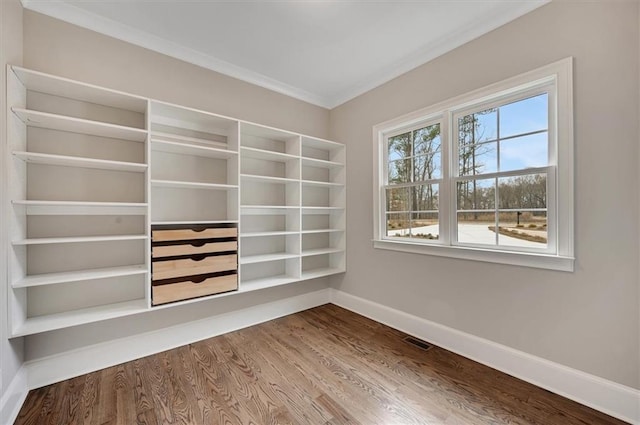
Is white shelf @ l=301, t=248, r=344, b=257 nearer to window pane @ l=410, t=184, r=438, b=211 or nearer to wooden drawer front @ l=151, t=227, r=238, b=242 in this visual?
wooden drawer front @ l=151, t=227, r=238, b=242

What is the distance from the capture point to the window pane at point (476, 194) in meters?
2.15

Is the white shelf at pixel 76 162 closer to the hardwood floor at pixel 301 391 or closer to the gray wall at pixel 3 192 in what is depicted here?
the gray wall at pixel 3 192

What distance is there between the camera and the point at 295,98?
330cm

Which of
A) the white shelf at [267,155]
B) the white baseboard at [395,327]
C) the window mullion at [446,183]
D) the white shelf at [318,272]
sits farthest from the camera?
the white shelf at [318,272]

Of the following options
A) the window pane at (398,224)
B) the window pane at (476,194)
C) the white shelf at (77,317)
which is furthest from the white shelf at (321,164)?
the white shelf at (77,317)

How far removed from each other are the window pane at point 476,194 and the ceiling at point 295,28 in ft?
4.00

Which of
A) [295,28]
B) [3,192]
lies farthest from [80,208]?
[295,28]

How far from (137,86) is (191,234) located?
1374 mm

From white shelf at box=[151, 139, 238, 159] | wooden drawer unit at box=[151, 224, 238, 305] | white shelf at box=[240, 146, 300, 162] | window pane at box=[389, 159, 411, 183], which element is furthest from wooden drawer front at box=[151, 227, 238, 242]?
window pane at box=[389, 159, 411, 183]

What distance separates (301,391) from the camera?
1.81 meters

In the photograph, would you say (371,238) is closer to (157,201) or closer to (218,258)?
(218,258)

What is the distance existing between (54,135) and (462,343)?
11.8 feet

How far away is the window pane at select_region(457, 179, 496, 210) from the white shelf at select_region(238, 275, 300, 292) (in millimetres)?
1852

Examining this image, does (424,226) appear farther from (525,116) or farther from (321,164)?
(321,164)
